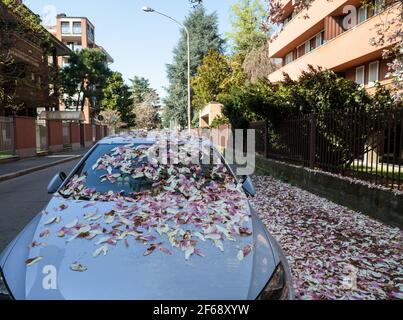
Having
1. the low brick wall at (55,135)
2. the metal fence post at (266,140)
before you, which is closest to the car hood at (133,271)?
the metal fence post at (266,140)

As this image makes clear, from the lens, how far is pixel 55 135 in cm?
2719

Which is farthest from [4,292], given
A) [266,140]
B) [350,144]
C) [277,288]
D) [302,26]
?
[302,26]

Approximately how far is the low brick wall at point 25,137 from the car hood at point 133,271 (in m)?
18.9

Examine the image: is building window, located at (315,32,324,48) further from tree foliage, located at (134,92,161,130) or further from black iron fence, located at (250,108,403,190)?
tree foliage, located at (134,92,161,130)

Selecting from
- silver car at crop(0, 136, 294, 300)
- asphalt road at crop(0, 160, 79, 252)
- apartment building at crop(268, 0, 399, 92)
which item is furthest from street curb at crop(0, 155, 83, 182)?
apartment building at crop(268, 0, 399, 92)

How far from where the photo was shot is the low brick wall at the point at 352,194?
6.23m

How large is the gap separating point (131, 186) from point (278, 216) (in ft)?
13.5

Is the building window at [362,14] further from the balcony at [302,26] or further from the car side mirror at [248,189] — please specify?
the car side mirror at [248,189]

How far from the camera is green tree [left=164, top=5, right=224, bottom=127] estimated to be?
55.1 meters

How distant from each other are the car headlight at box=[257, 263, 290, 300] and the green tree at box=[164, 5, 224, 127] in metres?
54.0

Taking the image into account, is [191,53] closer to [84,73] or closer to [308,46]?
[84,73]
